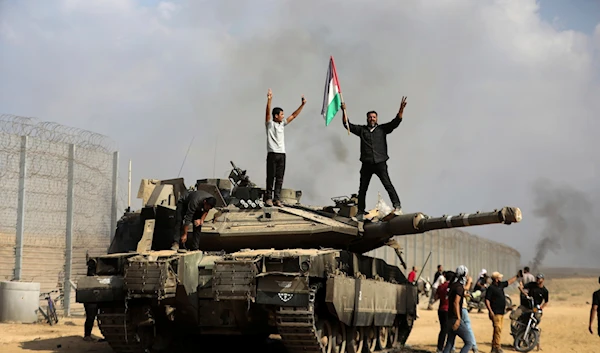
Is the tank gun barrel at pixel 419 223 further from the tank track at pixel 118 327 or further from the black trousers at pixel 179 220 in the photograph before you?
the tank track at pixel 118 327

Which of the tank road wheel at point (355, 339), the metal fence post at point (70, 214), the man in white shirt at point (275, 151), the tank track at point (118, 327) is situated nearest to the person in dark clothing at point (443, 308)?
the tank road wheel at point (355, 339)

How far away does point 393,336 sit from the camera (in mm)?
16984

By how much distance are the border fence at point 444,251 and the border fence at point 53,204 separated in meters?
12.3

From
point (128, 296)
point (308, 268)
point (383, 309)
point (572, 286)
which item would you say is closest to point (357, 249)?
point (383, 309)

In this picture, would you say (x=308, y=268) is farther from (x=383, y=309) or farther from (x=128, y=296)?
(x=383, y=309)

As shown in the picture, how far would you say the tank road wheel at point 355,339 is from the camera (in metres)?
14.2

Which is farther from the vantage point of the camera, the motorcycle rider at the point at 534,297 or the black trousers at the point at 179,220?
the motorcycle rider at the point at 534,297

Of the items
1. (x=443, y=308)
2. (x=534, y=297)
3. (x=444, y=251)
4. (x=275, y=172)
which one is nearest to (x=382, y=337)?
(x=443, y=308)

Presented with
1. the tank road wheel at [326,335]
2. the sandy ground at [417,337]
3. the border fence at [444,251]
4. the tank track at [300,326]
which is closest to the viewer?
the tank track at [300,326]

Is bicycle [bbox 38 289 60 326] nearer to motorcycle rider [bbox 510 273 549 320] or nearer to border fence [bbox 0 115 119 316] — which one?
border fence [bbox 0 115 119 316]

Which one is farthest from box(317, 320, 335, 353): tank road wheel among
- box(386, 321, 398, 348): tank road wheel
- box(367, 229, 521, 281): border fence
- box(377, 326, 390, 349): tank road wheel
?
box(367, 229, 521, 281): border fence

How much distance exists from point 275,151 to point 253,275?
3.73 metres

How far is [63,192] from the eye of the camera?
21641mm

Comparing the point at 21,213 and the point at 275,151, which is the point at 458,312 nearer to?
the point at 275,151
